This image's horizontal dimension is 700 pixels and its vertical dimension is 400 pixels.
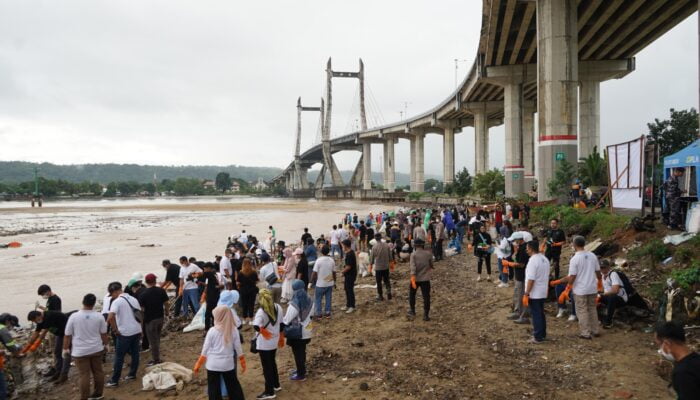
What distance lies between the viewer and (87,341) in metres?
5.62

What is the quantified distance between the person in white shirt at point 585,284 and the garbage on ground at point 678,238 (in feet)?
11.4

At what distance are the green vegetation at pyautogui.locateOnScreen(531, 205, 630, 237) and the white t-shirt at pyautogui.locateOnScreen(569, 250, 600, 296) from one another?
6.07 meters

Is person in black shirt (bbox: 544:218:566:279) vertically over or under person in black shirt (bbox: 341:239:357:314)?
over

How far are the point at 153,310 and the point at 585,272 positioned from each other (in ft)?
21.2

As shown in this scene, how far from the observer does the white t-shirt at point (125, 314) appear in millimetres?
6133

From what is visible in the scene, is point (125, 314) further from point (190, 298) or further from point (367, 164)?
point (367, 164)

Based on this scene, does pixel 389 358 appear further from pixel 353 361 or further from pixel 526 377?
pixel 526 377

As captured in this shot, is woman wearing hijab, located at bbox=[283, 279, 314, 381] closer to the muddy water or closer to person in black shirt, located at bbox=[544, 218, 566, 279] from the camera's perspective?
person in black shirt, located at bbox=[544, 218, 566, 279]

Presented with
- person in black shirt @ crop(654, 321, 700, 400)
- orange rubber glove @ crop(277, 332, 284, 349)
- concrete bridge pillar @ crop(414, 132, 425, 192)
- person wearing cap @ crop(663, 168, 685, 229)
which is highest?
concrete bridge pillar @ crop(414, 132, 425, 192)

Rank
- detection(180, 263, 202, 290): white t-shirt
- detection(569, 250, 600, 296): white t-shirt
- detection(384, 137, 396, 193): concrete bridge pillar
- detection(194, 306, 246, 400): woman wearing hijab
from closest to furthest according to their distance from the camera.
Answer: detection(194, 306, 246, 400): woman wearing hijab, detection(569, 250, 600, 296): white t-shirt, detection(180, 263, 202, 290): white t-shirt, detection(384, 137, 396, 193): concrete bridge pillar

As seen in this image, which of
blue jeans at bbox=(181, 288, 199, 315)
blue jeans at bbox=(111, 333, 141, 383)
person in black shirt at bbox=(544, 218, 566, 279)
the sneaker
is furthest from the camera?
blue jeans at bbox=(181, 288, 199, 315)

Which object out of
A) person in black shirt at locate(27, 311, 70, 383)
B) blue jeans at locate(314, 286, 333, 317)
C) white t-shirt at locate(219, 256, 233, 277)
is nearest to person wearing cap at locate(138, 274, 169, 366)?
person in black shirt at locate(27, 311, 70, 383)

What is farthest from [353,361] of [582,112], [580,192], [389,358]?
[582,112]

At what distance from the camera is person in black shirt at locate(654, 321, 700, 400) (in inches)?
106
